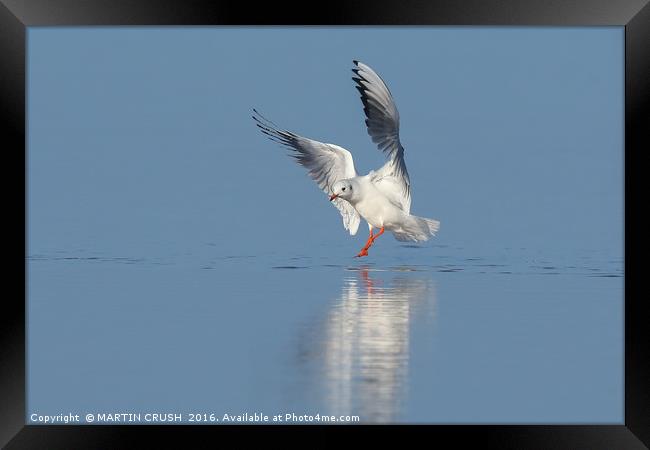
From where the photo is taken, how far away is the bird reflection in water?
16.6 ft

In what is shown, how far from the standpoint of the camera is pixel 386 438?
189 inches

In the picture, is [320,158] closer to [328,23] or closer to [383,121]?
[383,121]

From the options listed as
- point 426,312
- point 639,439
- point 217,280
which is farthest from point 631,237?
point 217,280

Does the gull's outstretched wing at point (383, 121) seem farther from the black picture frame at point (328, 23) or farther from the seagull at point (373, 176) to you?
the black picture frame at point (328, 23)

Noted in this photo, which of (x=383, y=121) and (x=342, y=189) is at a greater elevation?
(x=383, y=121)

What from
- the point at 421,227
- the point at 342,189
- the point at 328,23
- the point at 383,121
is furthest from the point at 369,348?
the point at 421,227

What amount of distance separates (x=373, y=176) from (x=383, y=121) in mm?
838

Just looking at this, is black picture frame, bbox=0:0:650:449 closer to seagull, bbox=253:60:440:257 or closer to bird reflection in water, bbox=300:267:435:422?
bird reflection in water, bbox=300:267:435:422

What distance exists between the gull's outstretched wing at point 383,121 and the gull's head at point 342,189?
0.31m

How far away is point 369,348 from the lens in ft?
20.6

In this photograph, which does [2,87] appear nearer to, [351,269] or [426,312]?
[426,312]

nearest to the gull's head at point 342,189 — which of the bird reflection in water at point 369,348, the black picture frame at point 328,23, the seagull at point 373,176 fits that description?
the seagull at point 373,176

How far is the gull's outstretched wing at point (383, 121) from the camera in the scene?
10.8 metres

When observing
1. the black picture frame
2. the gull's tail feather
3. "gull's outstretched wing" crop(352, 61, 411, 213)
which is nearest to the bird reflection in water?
the black picture frame
